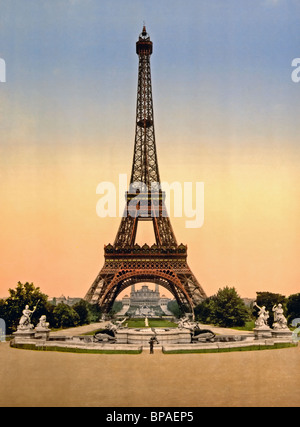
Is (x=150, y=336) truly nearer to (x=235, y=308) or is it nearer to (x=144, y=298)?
(x=235, y=308)

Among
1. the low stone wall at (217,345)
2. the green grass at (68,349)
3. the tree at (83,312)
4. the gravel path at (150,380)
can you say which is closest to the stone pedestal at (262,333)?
the low stone wall at (217,345)

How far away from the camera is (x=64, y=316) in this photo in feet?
142

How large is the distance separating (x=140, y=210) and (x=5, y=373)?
37.6 metres

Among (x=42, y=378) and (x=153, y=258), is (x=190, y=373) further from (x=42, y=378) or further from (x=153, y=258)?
(x=153, y=258)

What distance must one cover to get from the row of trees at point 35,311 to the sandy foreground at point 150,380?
34.0 feet

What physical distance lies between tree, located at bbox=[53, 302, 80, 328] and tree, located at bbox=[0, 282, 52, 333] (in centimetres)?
422

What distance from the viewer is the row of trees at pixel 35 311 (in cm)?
3588

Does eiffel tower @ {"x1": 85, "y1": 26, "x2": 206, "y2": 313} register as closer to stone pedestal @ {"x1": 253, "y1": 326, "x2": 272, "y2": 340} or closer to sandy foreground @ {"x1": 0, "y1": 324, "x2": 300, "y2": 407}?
stone pedestal @ {"x1": 253, "y1": 326, "x2": 272, "y2": 340}

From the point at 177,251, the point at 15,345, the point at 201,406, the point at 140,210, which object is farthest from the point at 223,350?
the point at 140,210

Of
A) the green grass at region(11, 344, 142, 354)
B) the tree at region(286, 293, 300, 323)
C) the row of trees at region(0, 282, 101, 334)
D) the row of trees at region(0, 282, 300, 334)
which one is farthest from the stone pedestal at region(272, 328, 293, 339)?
the row of trees at region(0, 282, 101, 334)

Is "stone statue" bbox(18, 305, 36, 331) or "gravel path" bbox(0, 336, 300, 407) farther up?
"stone statue" bbox(18, 305, 36, 331)

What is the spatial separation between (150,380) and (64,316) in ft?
82.3

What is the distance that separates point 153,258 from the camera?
5469cm

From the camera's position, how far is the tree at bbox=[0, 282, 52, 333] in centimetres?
3581
